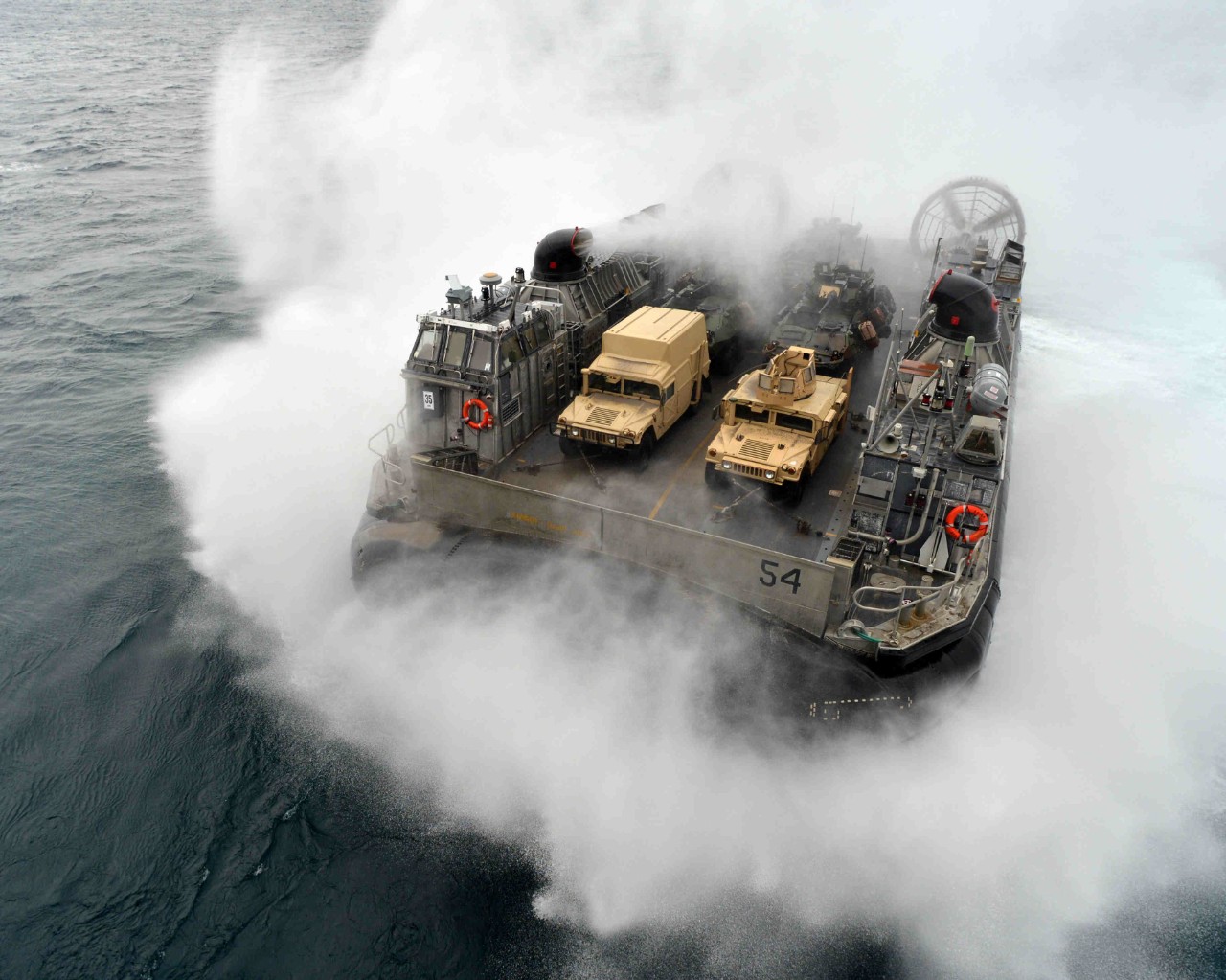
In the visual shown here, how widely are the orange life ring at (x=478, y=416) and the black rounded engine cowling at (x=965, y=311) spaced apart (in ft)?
27.8

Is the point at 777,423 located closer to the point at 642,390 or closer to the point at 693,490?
the point at 693,490

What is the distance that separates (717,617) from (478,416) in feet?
18.5

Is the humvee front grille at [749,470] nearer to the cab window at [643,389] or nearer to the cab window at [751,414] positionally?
the cab window at [751,414]

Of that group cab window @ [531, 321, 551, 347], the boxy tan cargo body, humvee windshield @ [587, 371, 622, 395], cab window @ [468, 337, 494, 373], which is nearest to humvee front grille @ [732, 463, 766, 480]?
the boxy tan cargo body

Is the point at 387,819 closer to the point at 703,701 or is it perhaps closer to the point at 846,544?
the point at 703,701

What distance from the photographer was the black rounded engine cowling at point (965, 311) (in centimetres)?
1553

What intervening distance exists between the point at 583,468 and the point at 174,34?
80.6 meters

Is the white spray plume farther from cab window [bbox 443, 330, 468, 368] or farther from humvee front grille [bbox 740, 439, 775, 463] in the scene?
cab window [bbox 443, 330, 468, 368]

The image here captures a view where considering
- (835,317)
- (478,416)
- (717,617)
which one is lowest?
(717,617)

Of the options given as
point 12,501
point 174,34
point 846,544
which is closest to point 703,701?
point 846,544

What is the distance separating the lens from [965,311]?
50.9ft

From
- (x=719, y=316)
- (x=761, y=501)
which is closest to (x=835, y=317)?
(x=719, y=316)

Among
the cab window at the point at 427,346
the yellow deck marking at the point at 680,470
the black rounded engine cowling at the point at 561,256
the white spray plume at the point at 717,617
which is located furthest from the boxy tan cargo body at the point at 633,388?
the white spray plume at the point at 717,617

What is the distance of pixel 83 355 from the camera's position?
24.8 meters
